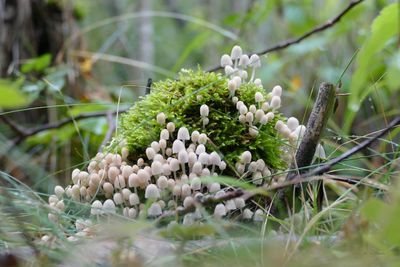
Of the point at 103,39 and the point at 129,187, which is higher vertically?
the point at 103,39

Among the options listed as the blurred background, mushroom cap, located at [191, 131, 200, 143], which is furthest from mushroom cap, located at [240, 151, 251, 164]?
the blurred background

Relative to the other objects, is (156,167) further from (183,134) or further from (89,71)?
(89,71)

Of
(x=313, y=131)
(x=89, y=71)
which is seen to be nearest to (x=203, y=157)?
(x=313, y=131)

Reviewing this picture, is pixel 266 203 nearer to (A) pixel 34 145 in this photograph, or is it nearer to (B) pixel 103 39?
(A) pixel 34 145

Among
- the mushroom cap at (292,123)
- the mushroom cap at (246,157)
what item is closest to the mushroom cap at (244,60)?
the mushroom cap at (292,123)

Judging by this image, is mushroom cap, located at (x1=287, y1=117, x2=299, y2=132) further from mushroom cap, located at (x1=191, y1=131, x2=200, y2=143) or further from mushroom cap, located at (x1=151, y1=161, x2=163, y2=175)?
mushroom cap, located at (x1=151, y1=161, x2=163, y2=175)

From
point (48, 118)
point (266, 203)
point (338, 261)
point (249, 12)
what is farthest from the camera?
point (48, 118)

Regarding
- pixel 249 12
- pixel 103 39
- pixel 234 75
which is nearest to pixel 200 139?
pixel 234 75
